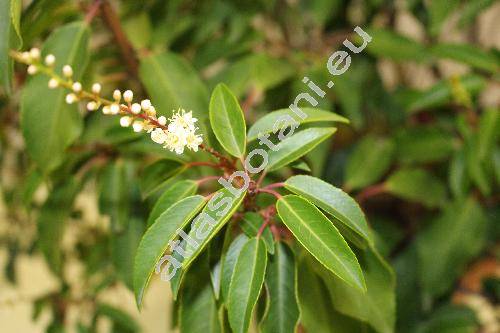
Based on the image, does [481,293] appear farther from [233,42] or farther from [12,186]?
[12,186]

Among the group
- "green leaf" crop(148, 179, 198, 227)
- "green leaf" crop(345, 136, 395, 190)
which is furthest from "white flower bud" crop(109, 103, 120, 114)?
"green leaf" crop(345, 136, 395, 190)

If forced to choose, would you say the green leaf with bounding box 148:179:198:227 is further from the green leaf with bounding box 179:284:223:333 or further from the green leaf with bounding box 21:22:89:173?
the green leaf with bounding box 21:22:89:173

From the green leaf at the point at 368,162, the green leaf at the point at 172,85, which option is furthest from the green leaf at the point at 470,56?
the green leaf at the point at 172,85

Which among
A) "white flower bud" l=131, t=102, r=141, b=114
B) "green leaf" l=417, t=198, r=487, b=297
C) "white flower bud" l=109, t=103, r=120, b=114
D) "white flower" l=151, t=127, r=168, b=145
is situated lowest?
"green leaf" l=417, t=198, r=487, b=297

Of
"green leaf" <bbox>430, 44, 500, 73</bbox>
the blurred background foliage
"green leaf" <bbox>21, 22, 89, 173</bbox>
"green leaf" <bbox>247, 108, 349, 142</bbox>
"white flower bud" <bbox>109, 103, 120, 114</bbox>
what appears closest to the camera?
"white flower bud" <bbox>109, 103, 120, 114</bbox>

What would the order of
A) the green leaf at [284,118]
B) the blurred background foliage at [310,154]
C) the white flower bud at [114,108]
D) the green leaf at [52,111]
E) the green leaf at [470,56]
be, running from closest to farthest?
1. the white flower bud at [114,108]
2. the green leaf at [284,118]
3. the green leaf at [52,111]
4. the blurred background foliage at [310,154]
5. the green leaf at [470,56]

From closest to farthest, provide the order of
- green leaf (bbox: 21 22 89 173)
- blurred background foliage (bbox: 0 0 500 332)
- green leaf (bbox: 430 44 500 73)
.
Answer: green leaf (bbox: 21 22 89 173) < blurred background foliage (bbox: 0 0 500 332) < green leaf (bbox: 430 44 500 73)

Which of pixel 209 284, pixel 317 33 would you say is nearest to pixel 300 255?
pixel 209 284

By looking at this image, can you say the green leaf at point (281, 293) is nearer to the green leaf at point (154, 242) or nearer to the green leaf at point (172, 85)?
the green leaf at point (154, 242)
